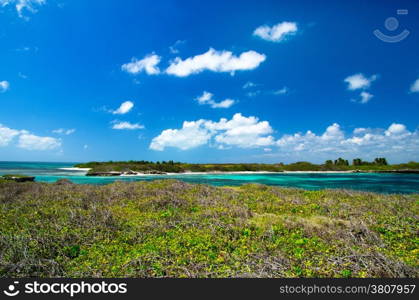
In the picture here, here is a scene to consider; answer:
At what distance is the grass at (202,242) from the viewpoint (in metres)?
6.92

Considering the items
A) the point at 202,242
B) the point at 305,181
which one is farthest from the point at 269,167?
the point at 202,242

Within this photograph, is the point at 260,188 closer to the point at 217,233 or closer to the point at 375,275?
the point at 217,233

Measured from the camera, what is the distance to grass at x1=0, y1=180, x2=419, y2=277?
273 inches

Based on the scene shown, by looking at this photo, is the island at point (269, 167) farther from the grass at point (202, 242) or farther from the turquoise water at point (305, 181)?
the grass at point (202, 242)

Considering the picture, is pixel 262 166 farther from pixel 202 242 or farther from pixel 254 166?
pixel 202 242

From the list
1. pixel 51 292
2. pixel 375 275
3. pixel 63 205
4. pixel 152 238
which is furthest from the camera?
pixel 63 205

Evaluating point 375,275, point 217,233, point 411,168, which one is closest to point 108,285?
point 217,233

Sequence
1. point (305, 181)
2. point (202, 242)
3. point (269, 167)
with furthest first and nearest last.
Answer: point (269, 167), point (305, 181), point (202, 242)

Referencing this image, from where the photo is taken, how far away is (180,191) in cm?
2027

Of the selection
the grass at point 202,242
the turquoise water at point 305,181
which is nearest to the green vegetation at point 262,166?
the turquoise water at point 305,181

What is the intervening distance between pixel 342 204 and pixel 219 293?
45.3 ft

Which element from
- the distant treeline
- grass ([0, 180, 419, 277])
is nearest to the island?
the distant treeline

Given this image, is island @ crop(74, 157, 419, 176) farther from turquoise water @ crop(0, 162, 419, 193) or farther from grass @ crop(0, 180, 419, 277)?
grass @ crop(0, 180, 419, 277)

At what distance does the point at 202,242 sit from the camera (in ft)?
29.8
